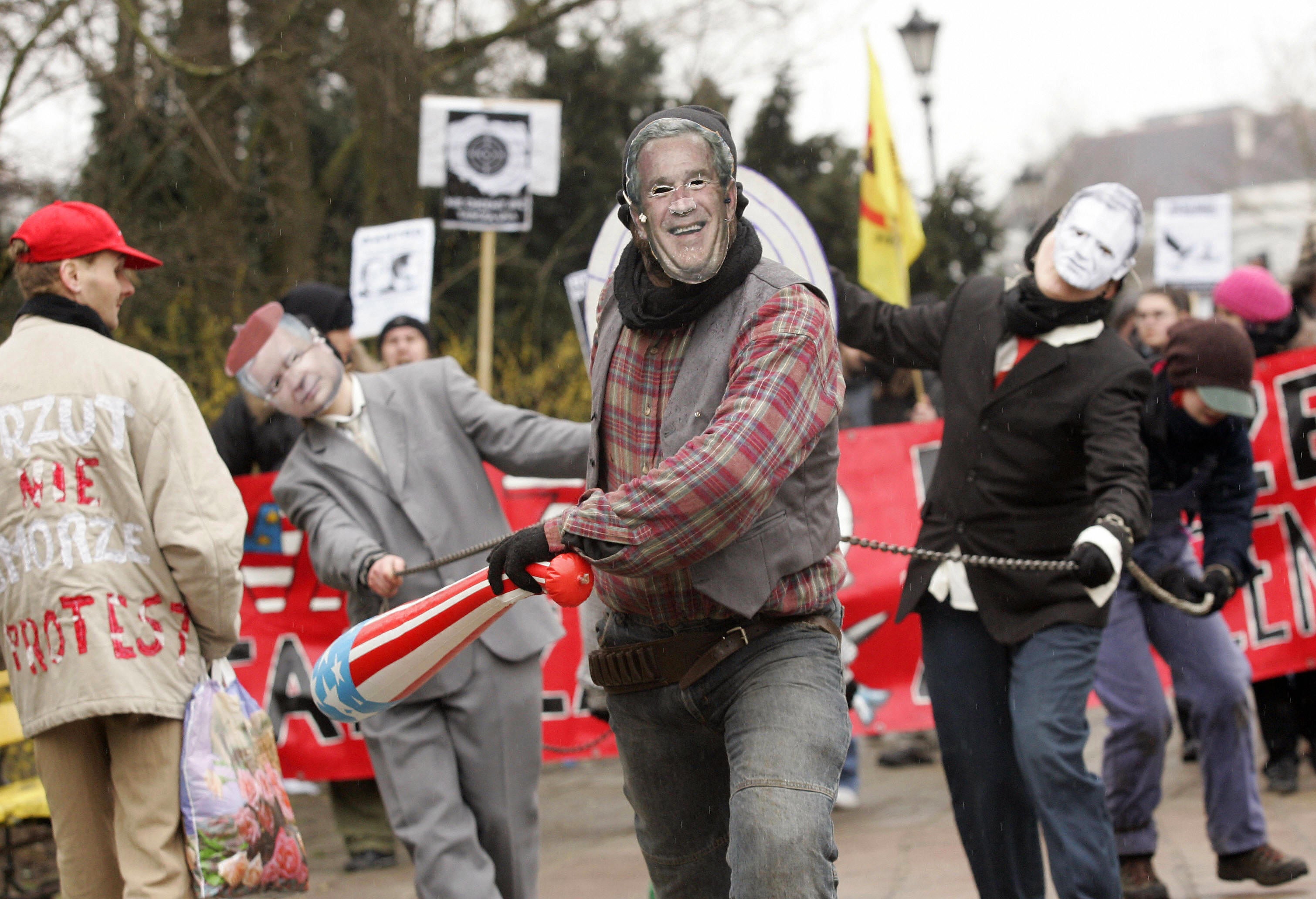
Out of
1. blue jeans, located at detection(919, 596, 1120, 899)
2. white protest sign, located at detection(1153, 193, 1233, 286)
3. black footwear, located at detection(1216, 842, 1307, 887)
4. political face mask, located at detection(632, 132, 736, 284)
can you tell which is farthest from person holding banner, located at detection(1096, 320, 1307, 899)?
white protest sign, located at detection(1153, 193, 1233, 286)

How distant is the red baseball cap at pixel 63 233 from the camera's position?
3.96 m

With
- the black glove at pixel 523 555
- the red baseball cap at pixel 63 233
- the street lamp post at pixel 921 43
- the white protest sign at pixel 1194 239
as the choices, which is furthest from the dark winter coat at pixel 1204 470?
the street lamp post at pixel 921 43

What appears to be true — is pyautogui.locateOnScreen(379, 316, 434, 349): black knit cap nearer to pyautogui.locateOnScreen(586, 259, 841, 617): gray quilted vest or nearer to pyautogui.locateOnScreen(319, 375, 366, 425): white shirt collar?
pyautogui.locateOnScreen(319, 375, 366, 425): white shirt collar

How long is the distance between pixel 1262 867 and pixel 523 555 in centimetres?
341

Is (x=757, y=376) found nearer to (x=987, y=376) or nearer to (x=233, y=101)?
(x=987, y=376)

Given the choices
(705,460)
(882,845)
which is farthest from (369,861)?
(705,460)

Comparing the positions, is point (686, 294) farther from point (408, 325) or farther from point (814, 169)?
point (814, 169)

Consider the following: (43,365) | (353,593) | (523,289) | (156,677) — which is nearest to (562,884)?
(353,593)

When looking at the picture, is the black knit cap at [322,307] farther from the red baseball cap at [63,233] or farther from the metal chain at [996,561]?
A: the metal chain at [996,561]

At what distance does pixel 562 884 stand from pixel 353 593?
1915mm

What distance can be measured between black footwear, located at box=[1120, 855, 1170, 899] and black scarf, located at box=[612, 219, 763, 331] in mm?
2962

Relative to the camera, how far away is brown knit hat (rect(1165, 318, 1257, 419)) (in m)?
5.21

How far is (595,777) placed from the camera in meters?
8.08

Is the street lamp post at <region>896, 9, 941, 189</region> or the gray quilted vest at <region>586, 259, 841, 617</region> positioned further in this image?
the street lamp post at <region>896, 9, 941, 189</region>
